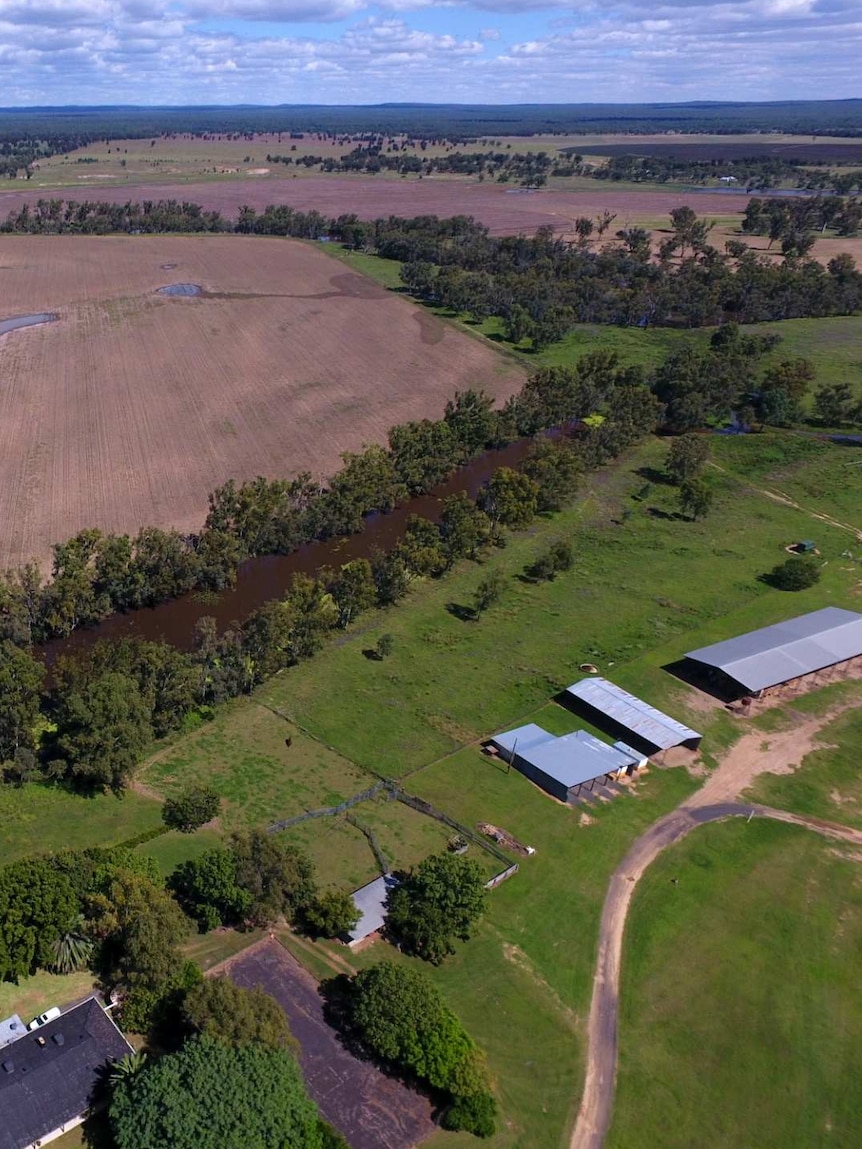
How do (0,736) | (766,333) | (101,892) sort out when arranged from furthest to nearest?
(766,333) < (0,736) < (101,892)

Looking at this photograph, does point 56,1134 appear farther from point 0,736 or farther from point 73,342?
point 73,342

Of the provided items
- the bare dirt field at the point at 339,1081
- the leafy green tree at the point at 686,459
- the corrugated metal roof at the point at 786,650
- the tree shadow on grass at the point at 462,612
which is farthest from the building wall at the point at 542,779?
the leafy green tree at the point at 686,459

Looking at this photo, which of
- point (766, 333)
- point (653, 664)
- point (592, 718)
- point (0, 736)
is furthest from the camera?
point (766, 333)

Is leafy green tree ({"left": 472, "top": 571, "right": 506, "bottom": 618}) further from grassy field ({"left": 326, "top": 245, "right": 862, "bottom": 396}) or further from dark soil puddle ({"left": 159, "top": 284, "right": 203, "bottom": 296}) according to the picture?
dark soil puddle ({"left": 159, "top": 284, "right": 203, "bottom": 296})

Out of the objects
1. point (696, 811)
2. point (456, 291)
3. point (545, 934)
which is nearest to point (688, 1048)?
point (545, 934)

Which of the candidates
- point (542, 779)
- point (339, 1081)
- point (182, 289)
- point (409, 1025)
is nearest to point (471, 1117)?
point (409, 1025)

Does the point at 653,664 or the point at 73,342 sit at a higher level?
the point at 73,342

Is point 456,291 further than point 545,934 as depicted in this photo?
Yes
